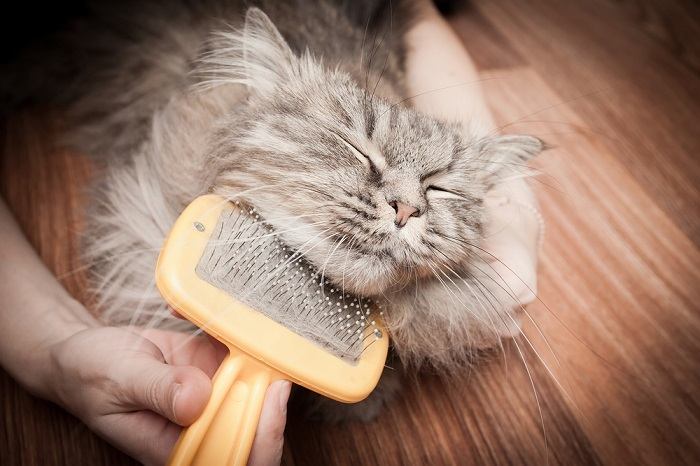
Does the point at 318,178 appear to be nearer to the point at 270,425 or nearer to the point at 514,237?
the point at 270,425

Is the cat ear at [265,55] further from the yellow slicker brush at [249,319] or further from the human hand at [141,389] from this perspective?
the human hand at [141,389]

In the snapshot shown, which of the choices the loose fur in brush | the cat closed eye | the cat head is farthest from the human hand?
the cat closed eye

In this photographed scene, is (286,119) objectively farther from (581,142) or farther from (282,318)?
(581,142)

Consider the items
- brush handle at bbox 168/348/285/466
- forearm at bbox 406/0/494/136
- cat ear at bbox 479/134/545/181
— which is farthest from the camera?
forearm at bbox 406/0/494/136

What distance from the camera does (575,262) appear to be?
3.94 feet

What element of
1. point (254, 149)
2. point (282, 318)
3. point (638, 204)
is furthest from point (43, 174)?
point (638, 204)

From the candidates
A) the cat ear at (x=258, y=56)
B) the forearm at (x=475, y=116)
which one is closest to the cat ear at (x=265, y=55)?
the cat ear at (x=258, y=56)

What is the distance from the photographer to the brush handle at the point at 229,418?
572 mm

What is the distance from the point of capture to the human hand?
24.1 inches

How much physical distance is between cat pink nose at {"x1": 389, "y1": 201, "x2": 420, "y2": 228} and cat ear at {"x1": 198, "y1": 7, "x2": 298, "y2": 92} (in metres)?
0.35

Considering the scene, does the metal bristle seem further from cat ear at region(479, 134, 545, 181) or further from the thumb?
cat ear at region(479, 134, 545, 181)

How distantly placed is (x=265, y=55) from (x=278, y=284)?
0.45 meters

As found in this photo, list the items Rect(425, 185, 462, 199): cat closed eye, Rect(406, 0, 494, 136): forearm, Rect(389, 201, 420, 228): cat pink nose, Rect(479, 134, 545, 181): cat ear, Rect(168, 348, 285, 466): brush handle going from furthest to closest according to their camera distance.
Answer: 1. Rect(406, 0, 494, 136): forearm
2. Rect(479, 134, 545, 181): cat ear
3. Rect(425, 185, 462, 199): cat closed eye
4. Rect(389, 201, 420, 228): cat pink nose
5. Rect(168, 348, 285, 466): brush handle

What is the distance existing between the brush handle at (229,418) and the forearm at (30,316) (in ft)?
1.39
